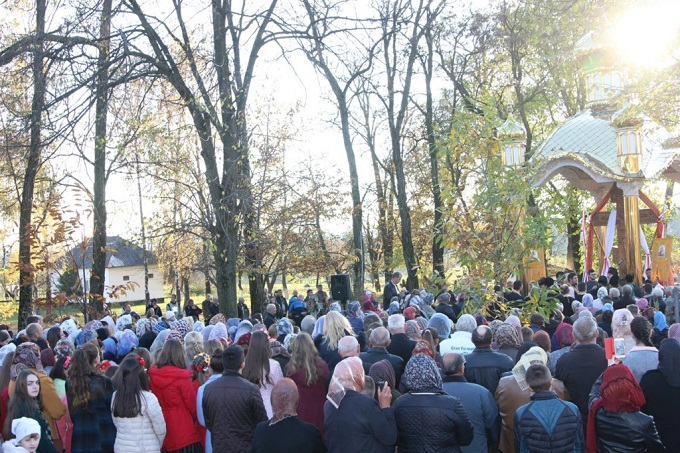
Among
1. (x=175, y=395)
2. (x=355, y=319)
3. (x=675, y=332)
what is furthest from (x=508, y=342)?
(x=355, y=319)

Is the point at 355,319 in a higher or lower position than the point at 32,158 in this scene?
lower

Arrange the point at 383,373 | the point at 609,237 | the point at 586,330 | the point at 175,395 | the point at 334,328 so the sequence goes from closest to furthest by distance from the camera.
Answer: the point at 383,373
the point at 586,330
the point at 175,395
the point at 334,328
the point at 609,237

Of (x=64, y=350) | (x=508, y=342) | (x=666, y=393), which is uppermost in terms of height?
(x=64, y=350)

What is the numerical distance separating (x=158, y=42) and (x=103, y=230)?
6.98 metres

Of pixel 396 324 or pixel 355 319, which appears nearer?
pixel 396 324

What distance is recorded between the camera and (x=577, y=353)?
678cm

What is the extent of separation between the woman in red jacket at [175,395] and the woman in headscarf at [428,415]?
2380 mm

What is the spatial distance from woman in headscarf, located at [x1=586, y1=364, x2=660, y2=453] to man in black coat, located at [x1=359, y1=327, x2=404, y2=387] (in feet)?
7.15

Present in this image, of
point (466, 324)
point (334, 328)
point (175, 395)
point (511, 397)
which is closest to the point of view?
point (511, 397)

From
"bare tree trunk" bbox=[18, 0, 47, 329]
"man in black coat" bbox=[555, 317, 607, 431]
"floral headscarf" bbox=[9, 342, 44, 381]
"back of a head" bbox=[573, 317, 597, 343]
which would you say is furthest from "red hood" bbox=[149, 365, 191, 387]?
"bare tree trunk" bbox=[18, 0, 47, 329]

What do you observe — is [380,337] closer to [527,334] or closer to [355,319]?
[527,334]

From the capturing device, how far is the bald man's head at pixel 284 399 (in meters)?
5.42

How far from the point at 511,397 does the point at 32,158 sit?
33.4ft

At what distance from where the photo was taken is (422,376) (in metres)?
5.44
